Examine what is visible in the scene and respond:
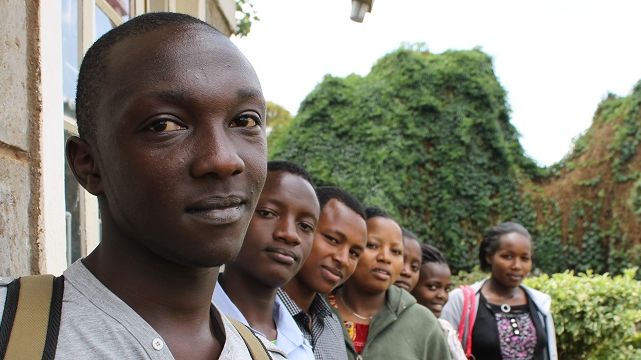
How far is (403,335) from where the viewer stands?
310cm

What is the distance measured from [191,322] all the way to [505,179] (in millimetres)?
15015

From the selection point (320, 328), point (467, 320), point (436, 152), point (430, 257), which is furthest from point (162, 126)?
point (436, 152)

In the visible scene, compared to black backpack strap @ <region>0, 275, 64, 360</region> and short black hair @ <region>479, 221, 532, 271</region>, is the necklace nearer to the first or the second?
short black hair @ <region>479, 221, 532, 271</region>

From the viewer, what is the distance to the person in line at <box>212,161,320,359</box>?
6.86 feet

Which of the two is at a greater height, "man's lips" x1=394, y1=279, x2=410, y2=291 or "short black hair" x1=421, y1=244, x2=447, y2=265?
"short black hair" x1=421, y1=244, x2=447, y2=265

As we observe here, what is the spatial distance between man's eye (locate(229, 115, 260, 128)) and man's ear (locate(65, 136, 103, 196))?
220mm

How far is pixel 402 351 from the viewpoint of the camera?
120 inches

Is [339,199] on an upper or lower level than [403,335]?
upper

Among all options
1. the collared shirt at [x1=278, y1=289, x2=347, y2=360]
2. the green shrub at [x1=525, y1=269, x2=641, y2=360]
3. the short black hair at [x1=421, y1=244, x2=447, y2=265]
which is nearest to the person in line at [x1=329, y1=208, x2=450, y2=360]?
the collared shirt at [x1=278, y1=289, x2=347, y2=360]

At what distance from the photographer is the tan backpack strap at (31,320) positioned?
2.85 feet

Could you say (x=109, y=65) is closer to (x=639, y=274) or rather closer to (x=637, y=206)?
(x=639, y=274)

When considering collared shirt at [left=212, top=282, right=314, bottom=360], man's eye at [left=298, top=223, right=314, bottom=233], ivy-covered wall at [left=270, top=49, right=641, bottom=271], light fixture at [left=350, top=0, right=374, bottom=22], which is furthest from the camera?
ivy-covered wall at [left=270, top=49, right=641, bottom=271]

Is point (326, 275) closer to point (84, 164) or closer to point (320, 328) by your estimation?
point (320, 328)

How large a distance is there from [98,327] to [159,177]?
0.22 metres
